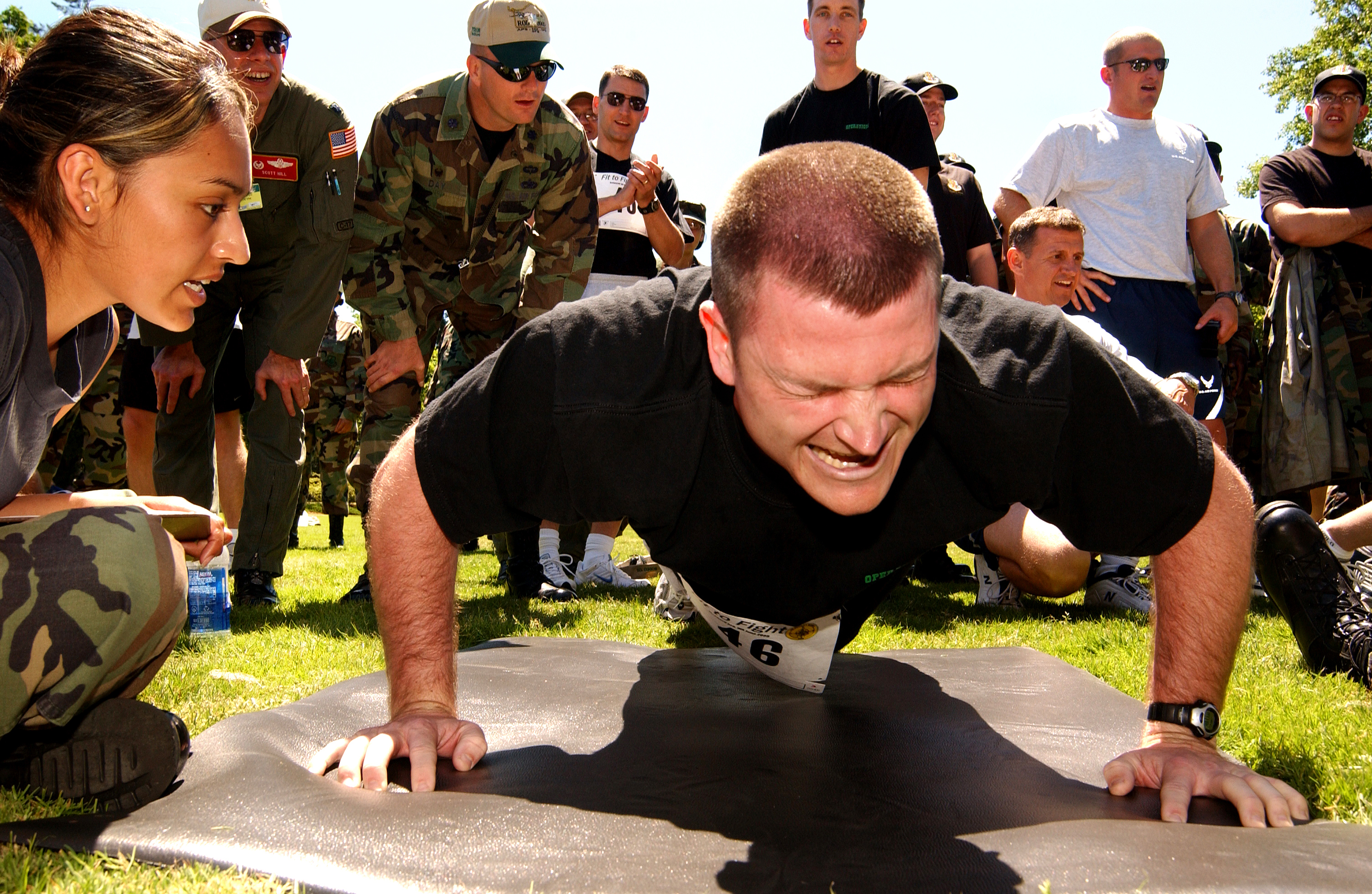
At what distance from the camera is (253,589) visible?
4.64 m

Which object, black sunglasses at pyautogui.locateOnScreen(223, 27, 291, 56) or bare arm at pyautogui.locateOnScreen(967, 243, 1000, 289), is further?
bare arm at pyautogui.locateOnScreen(967, 243, 1000, 289)

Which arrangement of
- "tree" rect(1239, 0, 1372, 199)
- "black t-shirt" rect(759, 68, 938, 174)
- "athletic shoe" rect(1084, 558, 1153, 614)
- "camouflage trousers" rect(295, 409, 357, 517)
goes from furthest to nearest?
"tree" rect(1239, 0, 1372, 199)
"camouflage trousers" rect(295, 409, 357, 517)
"black t-shirt" rect(759, 68, 938, 174)
"athletic shoe" rect(1084, 558, 1153, 614)

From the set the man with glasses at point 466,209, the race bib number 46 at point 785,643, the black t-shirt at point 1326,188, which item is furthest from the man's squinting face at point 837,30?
the race bib number 46 at point 785,643

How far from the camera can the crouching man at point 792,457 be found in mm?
1772

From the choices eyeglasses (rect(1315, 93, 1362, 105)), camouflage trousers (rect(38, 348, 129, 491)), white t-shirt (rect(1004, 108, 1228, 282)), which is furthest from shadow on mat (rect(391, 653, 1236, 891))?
eyeglasses (rect(1315, 93, 1362, 105))

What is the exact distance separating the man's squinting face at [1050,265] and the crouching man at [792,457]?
8.34ft

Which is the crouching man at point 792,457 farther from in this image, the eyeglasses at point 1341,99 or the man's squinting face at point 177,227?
the eyeglasses at point 1341,99

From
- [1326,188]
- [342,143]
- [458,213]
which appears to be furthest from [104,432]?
[1326,188]

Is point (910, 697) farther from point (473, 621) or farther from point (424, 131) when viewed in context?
point (424, 131)

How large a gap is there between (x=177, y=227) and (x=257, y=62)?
251cm

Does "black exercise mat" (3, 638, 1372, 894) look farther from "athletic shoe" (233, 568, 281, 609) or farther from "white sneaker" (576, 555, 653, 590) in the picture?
"white sneaker" (576, 555, 653, 590)

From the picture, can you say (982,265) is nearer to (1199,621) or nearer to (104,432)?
(1199,621)

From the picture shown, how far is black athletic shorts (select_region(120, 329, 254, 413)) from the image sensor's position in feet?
15.3

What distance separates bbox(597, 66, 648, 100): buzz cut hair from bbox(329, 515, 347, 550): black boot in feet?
16.9
